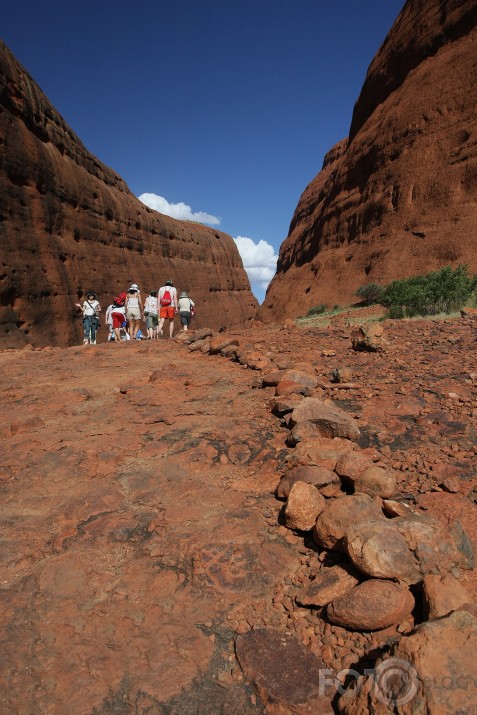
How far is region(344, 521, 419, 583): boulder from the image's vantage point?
2.09m

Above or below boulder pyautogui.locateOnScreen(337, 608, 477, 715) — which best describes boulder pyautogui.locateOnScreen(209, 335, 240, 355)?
above

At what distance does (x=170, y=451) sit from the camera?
3.82 meters

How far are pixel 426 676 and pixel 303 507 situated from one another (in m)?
1.20

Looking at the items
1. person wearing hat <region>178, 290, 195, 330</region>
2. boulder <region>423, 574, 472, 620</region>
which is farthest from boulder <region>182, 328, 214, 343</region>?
boulder <region>423, 574, 472, 620</region>

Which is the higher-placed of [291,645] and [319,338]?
[319,338]

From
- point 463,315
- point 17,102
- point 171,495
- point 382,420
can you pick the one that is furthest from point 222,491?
point 17,102

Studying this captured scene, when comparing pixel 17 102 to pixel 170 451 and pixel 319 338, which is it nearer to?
pixel 319 338

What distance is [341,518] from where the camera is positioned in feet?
8.05

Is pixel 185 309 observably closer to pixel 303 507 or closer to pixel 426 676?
pixel 303 507

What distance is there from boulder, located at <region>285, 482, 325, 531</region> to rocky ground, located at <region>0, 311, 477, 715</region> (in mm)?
20

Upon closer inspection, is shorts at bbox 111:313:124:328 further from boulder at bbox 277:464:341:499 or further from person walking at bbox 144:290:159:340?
boulder at bbox 277:464:341:499

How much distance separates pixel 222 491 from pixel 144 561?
84 centimetres

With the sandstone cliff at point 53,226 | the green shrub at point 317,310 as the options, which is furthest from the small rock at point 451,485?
the green shrub at point 317,310

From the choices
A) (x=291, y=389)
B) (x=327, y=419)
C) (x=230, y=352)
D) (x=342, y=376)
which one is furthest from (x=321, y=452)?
(x=230, y=352)
